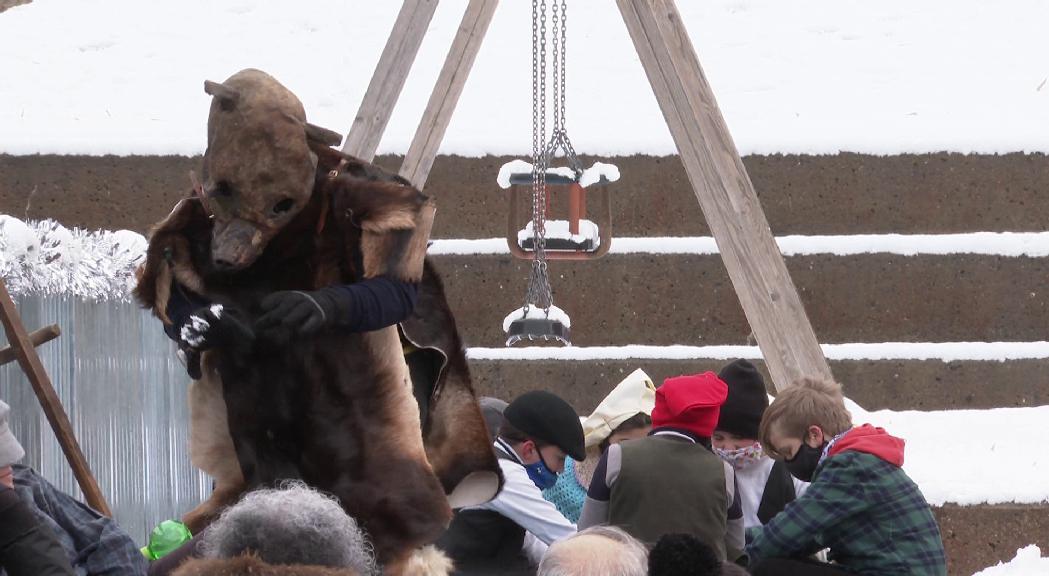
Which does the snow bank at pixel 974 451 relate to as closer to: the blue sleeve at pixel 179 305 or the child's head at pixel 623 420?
the child's head at pixel 623 420

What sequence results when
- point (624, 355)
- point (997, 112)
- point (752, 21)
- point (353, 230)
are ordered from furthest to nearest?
point (752, 21) → point (997, 112) → point (624, 355) → point (353, 230)

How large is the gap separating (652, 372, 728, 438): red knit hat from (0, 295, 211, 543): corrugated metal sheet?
1646mm

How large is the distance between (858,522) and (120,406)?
2.51m

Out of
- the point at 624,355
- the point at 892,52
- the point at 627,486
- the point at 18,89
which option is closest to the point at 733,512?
the point at 627,486

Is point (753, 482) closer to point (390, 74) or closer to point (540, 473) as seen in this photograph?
point (540, 473)

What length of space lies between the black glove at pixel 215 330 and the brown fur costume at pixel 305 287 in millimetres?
44

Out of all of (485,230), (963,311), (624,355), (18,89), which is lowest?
(963,311)

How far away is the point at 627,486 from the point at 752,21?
6.03 metres

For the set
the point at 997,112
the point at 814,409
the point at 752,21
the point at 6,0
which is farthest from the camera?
the point at 6,0

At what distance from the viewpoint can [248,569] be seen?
7.67ft

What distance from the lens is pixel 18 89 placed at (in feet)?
28.9

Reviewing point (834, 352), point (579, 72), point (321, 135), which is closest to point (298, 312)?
point (321, 135)

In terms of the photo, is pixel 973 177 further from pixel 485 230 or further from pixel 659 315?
pixel 485 230

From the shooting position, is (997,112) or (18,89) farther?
(18,89)
